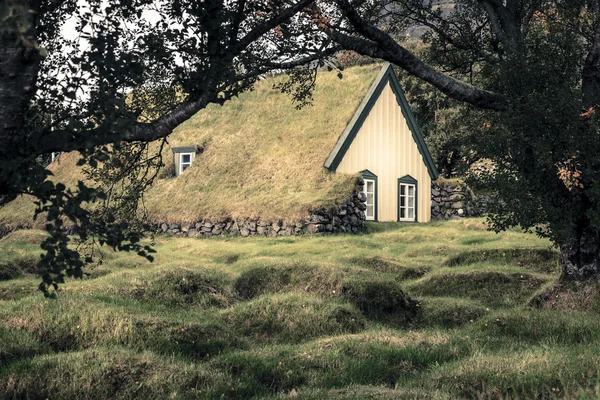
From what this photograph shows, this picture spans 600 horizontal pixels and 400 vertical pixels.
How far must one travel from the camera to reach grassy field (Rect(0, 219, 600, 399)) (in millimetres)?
8172

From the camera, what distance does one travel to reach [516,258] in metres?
18.1

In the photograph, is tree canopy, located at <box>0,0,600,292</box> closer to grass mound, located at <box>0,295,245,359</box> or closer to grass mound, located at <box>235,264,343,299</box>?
grass mound, located at <box>0,295,245,359</box>

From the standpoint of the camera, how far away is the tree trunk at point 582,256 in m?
13.2

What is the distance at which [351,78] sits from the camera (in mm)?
31750

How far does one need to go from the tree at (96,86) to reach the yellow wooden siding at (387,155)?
18.8 m

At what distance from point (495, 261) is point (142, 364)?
12000 millimetres

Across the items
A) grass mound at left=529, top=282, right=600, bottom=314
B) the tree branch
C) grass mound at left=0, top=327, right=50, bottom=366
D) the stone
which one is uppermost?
the tree branch

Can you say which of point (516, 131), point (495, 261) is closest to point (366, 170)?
point (495, 261)

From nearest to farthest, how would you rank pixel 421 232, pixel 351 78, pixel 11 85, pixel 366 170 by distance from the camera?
pixel 11 85
pixel 421 232
pixel 366 170
pixel 351 78

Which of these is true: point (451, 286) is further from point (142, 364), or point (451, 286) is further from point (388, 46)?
point (142, 364)

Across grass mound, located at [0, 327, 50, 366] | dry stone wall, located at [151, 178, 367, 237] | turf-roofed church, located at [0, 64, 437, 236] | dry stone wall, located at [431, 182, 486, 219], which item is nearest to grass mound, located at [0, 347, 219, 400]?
grass mound, located at [0, 327, 50, 366]

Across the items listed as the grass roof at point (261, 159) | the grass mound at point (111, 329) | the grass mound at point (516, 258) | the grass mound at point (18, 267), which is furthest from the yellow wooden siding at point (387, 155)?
the grass mound at point (111, 329)

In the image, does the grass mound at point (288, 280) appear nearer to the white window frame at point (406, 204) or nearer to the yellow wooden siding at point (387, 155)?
the yellow wooden siding at point (387, 155)

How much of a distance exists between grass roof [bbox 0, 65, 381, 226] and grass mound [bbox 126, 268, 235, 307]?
1180 centimetres
